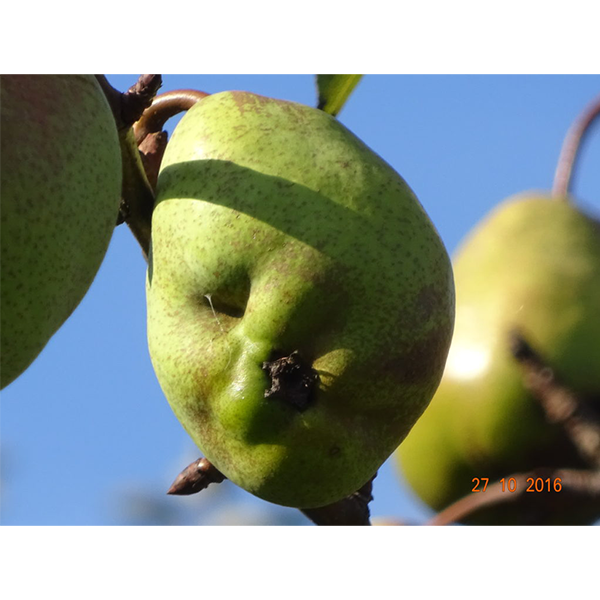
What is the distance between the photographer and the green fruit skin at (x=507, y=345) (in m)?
1.67

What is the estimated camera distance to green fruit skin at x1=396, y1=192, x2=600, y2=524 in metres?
1.67

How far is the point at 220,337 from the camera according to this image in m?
0.95

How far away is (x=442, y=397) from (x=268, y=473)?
89 centimetres

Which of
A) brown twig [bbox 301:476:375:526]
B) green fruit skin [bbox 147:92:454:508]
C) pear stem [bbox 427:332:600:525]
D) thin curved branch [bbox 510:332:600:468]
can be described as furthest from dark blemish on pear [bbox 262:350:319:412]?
thin curved branch [bbox 510:332:600:468]

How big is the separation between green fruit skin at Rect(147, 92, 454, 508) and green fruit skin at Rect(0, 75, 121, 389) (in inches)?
3.3

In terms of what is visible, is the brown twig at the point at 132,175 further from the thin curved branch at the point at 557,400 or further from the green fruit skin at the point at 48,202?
the thin curved branch at the point at 557,400

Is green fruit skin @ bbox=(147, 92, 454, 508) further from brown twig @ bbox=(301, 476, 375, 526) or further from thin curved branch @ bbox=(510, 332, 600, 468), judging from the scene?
thin curved branch @ bbox=(510, 332, 600, 468)

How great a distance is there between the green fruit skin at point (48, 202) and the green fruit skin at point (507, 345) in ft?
3.01

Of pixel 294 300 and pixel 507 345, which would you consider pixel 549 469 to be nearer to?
pixel 507 345

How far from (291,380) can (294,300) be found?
7 centimetres

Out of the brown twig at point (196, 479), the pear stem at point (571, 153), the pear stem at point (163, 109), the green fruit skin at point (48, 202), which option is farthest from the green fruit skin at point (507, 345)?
the green fruit skin at point (48, 202)

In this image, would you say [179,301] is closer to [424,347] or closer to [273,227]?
[273,227]

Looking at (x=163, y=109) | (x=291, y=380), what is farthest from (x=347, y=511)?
(x=163, y=109)

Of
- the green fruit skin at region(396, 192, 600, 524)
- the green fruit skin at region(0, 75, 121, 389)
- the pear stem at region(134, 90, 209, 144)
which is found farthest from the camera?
the green fruit skin at region(396, 192, 600, 524)
